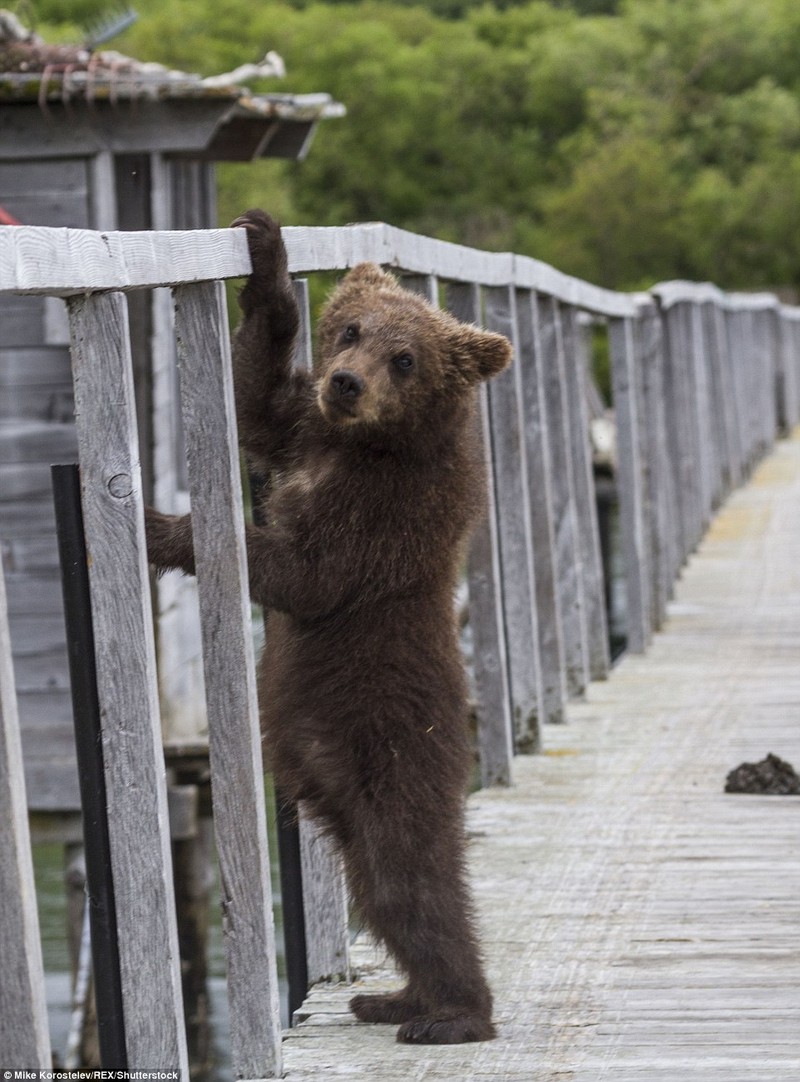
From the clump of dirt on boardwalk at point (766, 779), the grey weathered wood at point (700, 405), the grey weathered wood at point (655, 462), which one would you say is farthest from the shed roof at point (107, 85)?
the clump of dirt on boardwalk at point (766, 779)

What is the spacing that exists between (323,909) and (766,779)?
1.96 meters

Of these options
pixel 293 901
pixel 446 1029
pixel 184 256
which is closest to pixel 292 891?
pixel 293 901

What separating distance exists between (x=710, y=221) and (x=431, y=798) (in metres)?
60.7

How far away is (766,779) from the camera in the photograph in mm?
5344

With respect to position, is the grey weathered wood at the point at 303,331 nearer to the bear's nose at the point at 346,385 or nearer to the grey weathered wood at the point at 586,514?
the bear's nose at the point at 346,385

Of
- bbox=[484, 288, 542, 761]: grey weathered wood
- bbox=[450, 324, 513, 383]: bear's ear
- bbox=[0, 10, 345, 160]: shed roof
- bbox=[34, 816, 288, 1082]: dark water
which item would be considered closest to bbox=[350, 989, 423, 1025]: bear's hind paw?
bbox=[450, 324, 513, 383]: bear's ear

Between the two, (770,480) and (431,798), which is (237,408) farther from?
(770,480)

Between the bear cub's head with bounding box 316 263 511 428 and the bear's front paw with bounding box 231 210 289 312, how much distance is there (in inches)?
7.6

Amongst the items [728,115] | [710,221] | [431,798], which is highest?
[728,115]

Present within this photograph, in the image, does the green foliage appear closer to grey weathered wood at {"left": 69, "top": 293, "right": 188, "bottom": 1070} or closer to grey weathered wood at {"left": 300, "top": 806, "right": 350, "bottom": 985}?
grey weathered wood at {"left": 300, "top": 806, "right": 350, "bottom": 985}

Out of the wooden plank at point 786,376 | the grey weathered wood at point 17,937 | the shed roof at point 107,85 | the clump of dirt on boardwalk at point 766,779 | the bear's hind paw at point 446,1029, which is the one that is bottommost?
the bear's hind paw at point 446,1029

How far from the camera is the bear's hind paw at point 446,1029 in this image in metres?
3.42

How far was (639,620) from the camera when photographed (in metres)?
8.00

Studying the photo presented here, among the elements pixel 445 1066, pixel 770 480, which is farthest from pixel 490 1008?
pixel 770 480
